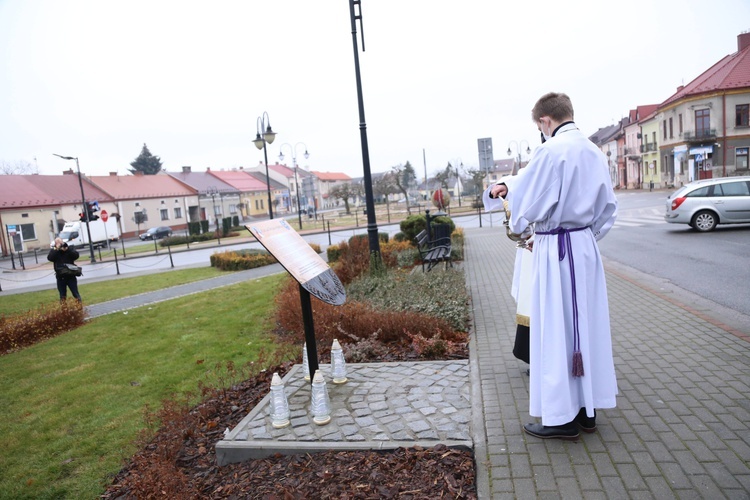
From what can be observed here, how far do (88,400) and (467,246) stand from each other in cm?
1346

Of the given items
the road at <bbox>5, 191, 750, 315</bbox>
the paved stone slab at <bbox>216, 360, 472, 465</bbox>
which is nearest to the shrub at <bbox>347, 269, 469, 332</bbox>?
the paved stone slab at <bbox>216, 360, 472, 465</bbox>

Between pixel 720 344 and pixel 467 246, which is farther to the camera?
pixel 467 246

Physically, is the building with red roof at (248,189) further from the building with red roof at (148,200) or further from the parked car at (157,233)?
the parked car at (157,233)

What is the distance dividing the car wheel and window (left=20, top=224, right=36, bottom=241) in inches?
1993

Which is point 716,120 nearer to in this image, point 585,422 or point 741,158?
point 741,158

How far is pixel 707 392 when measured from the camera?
4078 millimetres

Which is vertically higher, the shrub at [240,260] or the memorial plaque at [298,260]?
the memorial plaque at [298,260]

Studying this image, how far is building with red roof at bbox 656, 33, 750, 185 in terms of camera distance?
44438 millimetres

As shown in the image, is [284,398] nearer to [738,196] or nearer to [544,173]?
[544,173]

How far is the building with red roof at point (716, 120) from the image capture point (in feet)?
146

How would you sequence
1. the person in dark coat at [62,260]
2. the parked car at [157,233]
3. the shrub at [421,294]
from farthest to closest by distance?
1. the parked car at [157,233]
2. the person in dark coat at [62,260]
3. the shrub at [421,294]

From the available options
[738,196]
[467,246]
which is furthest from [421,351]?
[738,196]

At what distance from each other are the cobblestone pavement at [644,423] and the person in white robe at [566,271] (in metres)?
0.30

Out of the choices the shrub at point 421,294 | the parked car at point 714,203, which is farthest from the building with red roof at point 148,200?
the parked car at point 714,203
